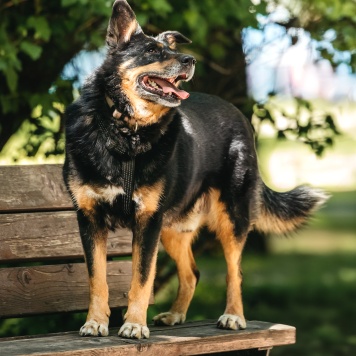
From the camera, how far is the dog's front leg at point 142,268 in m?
4.02

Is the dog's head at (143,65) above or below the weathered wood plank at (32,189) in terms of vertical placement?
above

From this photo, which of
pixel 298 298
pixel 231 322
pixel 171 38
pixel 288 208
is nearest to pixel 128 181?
pixel 171 38

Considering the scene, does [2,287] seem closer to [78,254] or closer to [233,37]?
[78,254]

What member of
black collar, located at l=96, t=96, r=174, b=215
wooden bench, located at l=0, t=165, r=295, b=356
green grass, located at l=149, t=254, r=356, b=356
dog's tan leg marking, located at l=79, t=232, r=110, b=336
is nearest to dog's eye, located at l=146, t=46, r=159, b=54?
black collar, located at l=96, t=96, r=174, b=215

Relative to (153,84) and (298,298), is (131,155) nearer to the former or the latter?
(153,84)

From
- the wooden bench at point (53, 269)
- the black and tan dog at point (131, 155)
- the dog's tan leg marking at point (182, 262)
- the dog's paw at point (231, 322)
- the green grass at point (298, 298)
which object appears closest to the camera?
the black and tan dog at point (131, 155)

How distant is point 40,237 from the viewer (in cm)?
459

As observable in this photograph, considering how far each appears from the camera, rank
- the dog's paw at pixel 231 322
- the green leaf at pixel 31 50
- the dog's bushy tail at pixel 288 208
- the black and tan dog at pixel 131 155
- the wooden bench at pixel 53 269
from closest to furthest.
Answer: the black and tan dog at pixel 131 155
the wooden bench at pixel 53 269
the dog's paw at pixel 231 322
the dog's bushy tail at pixel 288 208
the green leaf at pixel 31 50

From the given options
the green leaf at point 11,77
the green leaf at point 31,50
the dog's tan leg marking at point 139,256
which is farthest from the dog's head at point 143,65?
the green leaf at point 11,77

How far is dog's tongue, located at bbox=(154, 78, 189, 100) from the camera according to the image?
3.98 meters

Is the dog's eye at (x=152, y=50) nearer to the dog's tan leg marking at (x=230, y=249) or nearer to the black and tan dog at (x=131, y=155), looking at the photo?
the black and tan dog at (x=131, y=155)

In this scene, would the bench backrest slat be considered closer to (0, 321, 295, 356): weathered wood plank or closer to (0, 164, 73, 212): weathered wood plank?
(0, 164, 73, 212): weathered wood plank

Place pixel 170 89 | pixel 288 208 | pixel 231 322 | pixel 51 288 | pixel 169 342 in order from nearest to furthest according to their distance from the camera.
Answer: pixel 169 342, pixel 170 89, pixel 231 322, pixel 51 288, pixel 288 208

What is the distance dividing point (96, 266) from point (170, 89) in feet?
2.85
